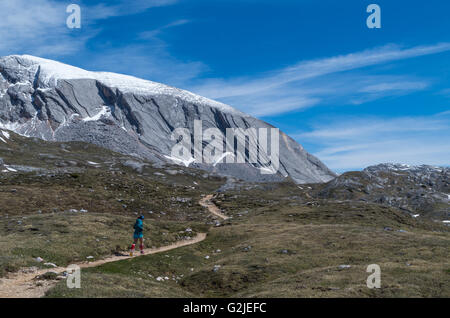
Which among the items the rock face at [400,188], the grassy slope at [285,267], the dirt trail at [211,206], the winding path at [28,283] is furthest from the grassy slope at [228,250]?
the rock face at [400,188]

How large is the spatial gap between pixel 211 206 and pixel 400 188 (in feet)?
304

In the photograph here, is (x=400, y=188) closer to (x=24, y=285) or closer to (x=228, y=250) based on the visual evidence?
(x=228, y=250)

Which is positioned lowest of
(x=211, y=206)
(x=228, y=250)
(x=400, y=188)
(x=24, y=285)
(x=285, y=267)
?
(x=228, y=250)

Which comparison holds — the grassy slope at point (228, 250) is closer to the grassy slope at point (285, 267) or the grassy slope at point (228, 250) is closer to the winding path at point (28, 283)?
the grassy slope at point (285, 267)

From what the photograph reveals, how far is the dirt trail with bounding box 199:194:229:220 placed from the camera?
253 ft

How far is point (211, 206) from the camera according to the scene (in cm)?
8825

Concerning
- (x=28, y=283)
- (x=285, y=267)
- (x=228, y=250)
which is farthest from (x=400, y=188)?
(x=28, y=283)

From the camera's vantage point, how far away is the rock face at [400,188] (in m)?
118

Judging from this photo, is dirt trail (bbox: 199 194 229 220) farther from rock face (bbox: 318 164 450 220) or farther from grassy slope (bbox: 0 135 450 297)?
rock face (bbox: 318 164 450 220)

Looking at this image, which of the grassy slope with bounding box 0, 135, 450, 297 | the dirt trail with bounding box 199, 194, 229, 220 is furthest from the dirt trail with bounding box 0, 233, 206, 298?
the dirt trail with bounding box 199, 194, 229, 220

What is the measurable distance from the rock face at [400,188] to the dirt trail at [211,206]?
158 feet

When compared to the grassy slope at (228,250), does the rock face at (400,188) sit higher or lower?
higher

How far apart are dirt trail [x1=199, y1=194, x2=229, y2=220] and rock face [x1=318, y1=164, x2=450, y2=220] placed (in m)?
48.1
